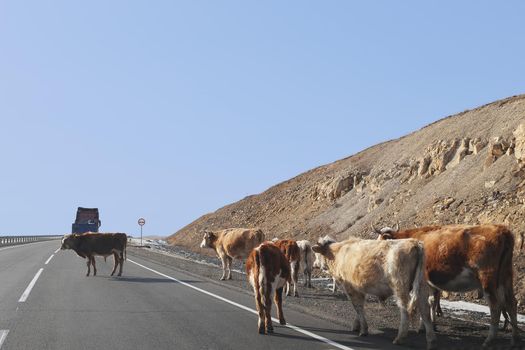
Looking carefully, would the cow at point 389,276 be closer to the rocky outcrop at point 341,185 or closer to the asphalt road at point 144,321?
the asphalt road at point 144,321

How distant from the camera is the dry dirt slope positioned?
27750 mm

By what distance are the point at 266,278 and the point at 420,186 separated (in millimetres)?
30458

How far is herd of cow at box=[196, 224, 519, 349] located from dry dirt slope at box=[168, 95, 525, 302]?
5.95 m

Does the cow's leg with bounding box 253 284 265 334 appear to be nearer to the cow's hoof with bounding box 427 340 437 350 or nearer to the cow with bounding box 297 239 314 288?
the cow's hoof with bounding box 427 340 437 350

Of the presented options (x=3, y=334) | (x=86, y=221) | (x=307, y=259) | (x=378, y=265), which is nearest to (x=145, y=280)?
(x=307, y=259)

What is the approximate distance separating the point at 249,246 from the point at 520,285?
1099cm

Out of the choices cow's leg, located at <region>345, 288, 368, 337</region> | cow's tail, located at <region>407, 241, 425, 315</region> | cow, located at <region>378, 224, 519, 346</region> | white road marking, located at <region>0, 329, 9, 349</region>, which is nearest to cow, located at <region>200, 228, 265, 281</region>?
cow's leg, located at <region>345, 288, 368, 337</region>

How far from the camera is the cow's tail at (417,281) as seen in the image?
9.93 metres

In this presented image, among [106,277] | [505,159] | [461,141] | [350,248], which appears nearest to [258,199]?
[461,141]

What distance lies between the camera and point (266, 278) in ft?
37.6

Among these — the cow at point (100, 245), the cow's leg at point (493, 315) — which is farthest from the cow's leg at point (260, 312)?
the cow at point (100, 245)

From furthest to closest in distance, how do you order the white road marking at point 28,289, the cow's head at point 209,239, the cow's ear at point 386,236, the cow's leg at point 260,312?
the cow's head at point 209,239 < the white road marking at point 28,289 < the cow's ear at point 386,236 < the cow's leg at point 260,312

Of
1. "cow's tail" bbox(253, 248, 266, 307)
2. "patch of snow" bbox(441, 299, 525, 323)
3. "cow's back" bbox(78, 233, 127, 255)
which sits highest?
"cow's back" bbox(78, 233, 127, 255)

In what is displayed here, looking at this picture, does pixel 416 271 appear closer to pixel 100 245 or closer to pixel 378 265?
pixel 378 265
